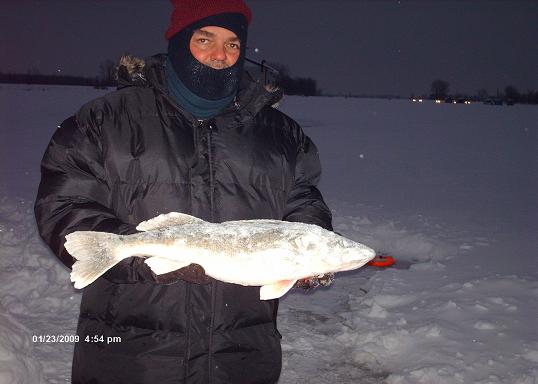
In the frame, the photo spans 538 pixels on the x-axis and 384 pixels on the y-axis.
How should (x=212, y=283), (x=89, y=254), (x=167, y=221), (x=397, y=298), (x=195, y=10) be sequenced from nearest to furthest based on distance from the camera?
(x=89, y=254)
(x=167, y=221)
(x=212, y=283)
(x=195, y=10)
(x=397, y=298)

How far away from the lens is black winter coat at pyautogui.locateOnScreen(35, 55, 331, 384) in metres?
2.93

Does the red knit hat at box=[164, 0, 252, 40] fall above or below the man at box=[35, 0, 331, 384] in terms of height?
above

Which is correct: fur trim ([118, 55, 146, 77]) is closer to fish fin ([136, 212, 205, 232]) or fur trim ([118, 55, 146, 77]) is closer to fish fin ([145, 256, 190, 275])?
fish fin ([136, 212, 205, 232])

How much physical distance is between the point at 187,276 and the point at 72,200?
0.85 m

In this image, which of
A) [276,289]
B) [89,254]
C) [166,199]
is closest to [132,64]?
[166,199]

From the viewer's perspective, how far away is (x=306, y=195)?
3.51 m

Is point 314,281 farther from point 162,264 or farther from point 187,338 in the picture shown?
point 162,264

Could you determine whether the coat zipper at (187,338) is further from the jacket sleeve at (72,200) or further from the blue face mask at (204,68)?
the blue face mask at (204,68)

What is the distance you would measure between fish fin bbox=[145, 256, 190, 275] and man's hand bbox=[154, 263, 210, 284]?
0.09 feet

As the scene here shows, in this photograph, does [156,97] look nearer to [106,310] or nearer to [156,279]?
[156,279]

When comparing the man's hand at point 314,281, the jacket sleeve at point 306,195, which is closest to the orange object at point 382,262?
the jacket sleeve at point 306,195

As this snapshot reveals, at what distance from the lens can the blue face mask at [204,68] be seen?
3363 mm

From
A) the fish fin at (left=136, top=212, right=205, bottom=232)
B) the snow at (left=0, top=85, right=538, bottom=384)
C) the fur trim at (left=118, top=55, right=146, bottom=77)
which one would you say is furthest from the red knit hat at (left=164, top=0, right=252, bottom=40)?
the snow at (left=0, top=85, right=538, bottom=384)

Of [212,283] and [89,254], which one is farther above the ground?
[89,254]
